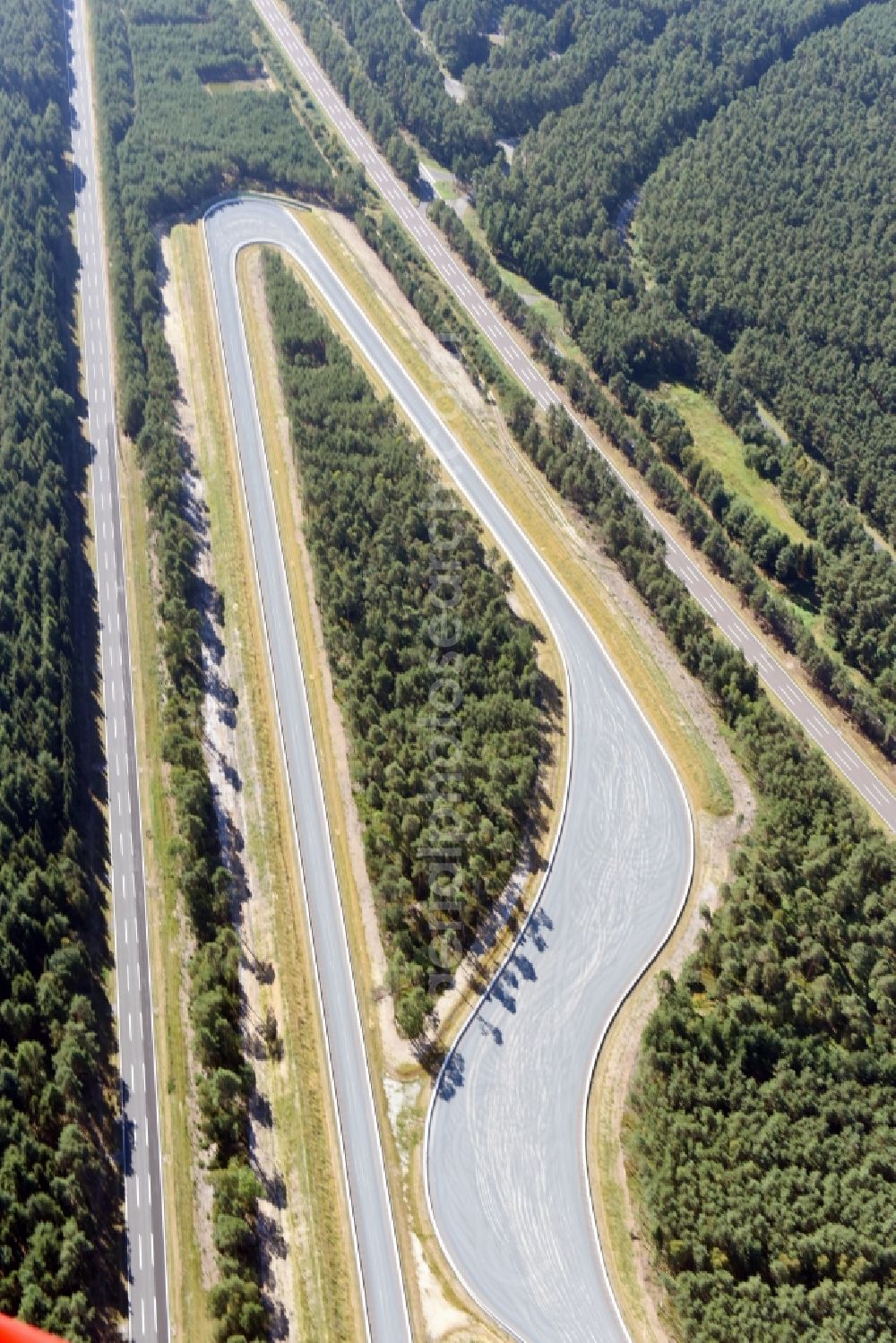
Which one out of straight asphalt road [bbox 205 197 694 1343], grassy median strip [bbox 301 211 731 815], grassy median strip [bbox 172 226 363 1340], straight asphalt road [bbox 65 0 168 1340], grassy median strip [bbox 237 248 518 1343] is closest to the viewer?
grassy median strip [bbox 172 226 363 1340]

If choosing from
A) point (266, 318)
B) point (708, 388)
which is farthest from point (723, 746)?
point (266, 318)

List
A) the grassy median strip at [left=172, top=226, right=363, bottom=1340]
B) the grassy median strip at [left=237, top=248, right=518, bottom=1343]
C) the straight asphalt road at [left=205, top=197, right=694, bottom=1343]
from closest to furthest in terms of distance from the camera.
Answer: the grassy median strip at [left=172, top=226, right=363, bottom=1340] < the grassy median strip at [left=237, top=248, right=518, bottom=1343] < the straight asphalt road at [left=205, top=197, right=694, bottom=1343]

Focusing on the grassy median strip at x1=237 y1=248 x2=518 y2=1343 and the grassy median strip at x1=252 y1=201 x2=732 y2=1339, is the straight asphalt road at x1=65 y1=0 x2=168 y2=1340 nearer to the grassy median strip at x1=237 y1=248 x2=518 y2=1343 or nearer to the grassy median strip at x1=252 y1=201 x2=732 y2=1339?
the grassy median strip at x1=237 y1=248 x2=518 y2=1343

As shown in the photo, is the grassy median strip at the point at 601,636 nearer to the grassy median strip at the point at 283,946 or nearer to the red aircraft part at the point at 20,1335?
the grassy median strip at the point at 283,946

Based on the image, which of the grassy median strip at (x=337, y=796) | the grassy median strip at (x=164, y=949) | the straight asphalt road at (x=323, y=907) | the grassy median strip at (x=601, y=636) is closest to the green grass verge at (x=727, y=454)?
the grassy median strip at (x=601, y=636)

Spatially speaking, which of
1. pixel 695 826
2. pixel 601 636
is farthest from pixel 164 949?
pixel 601 636

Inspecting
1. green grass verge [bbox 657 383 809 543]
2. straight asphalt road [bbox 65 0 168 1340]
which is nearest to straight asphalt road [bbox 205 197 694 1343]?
straight asphalt road [bbox 65 0 168 1340]
